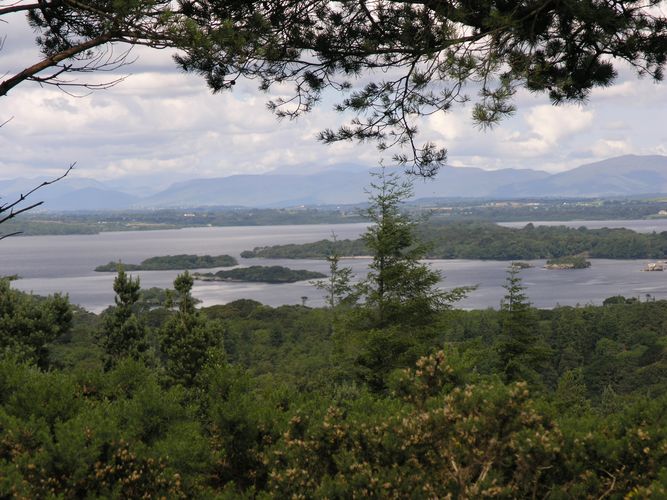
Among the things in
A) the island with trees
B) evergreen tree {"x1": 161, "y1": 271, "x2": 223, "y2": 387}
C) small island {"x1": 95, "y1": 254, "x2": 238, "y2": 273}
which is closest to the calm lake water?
small island {"x1": 95, "y1": 254, "x2": 238, "y2": 273}

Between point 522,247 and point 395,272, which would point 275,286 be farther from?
point 395,272

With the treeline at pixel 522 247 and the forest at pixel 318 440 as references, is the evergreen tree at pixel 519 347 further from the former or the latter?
the treeline at pixel 522 247

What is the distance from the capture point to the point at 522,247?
12506cm

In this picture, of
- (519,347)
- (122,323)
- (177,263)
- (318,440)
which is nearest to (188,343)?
(122,323)

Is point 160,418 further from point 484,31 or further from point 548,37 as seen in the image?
point 548,37

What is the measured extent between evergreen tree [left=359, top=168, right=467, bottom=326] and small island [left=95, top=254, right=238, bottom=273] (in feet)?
309

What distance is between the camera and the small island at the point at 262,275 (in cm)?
10169

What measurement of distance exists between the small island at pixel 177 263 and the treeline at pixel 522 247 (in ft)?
35.2

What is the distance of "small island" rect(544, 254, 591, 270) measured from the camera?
111 metres

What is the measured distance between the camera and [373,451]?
4492 mm

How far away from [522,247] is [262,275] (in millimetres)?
46439

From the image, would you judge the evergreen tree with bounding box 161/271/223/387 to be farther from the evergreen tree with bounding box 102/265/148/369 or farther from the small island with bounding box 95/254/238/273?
the small island with bounding box 95/254/238/273

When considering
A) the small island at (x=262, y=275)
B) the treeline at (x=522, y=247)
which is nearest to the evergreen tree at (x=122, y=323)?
the small island at (x=262, y=275)

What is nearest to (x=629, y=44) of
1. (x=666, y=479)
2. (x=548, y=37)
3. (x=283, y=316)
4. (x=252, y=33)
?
(x=548, y=37)
